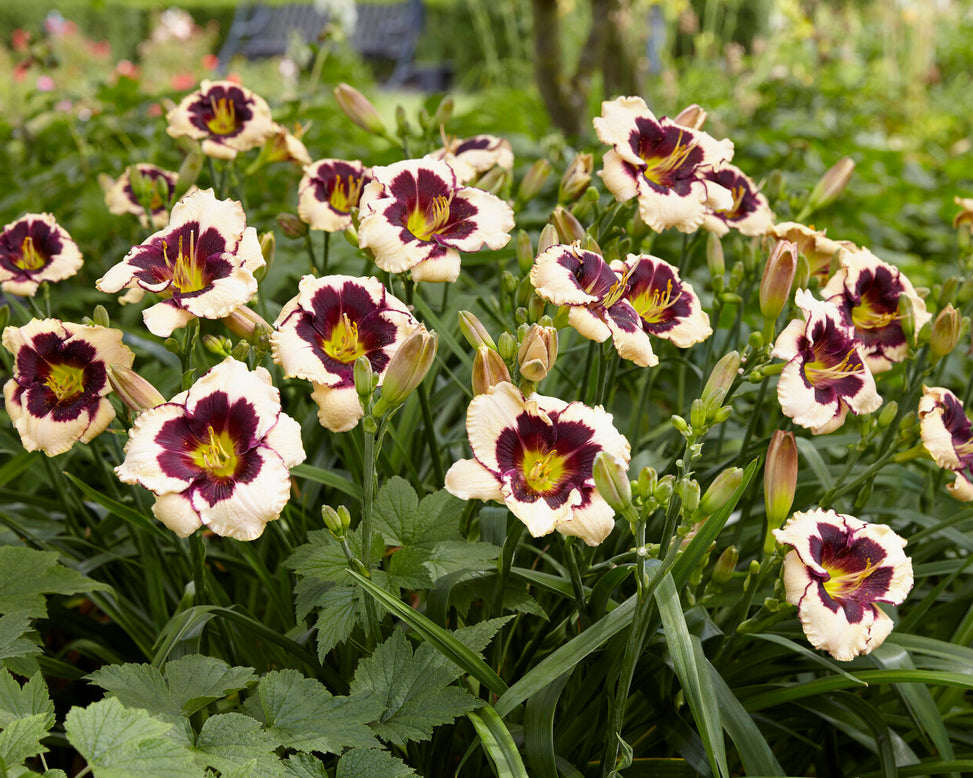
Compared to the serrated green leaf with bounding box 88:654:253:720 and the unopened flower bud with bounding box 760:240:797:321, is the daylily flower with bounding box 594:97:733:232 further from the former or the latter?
the serrated green leaf with bounding box 88:654:253:720

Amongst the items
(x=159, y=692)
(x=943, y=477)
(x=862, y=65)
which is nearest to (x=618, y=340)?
(x=159, y=692)

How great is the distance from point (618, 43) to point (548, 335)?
11.7 feet

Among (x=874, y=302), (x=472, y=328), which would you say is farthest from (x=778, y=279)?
(x=472, y=328)

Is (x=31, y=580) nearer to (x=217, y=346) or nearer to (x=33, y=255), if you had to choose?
(x=217, y=346)

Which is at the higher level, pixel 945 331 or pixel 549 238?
pixel 549 238

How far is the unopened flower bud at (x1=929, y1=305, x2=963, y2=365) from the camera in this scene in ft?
4.32

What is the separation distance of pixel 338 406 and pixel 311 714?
369mm

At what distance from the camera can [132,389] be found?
1067mm

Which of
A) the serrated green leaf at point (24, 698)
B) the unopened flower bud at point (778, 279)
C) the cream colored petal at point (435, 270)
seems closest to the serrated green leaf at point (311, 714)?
the serrated green leaf at point (24, 698)

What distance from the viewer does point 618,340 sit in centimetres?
115

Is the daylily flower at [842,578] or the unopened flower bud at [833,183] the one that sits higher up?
the unopened flower bud at [833,183]

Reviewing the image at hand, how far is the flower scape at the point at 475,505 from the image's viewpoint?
1.01 meters

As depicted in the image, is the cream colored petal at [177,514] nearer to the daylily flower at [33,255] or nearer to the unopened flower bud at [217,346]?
the unopened flower bud at [217,346]

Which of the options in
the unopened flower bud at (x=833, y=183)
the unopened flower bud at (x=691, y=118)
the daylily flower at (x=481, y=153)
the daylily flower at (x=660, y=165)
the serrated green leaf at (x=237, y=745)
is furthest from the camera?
the unopened flower bud at (x=833, y=183)
